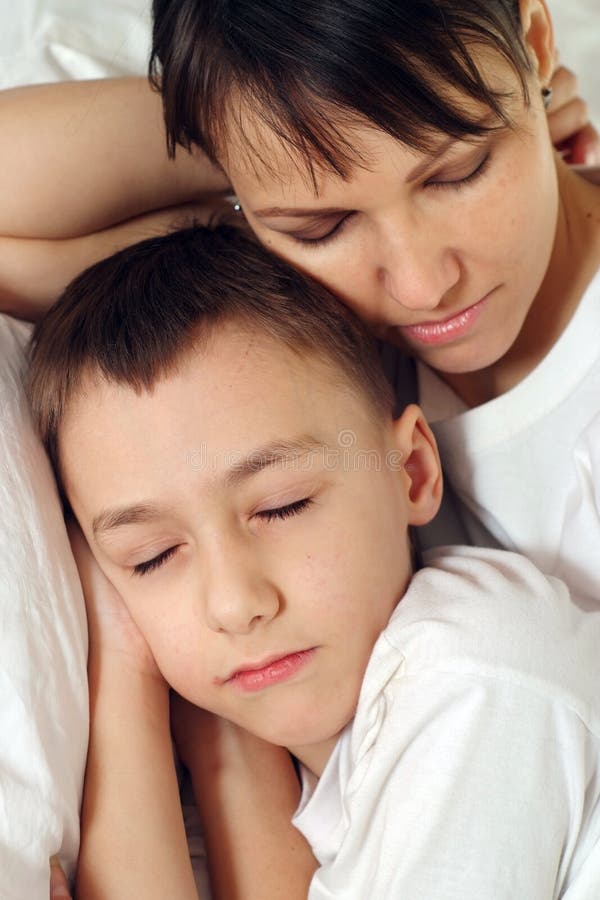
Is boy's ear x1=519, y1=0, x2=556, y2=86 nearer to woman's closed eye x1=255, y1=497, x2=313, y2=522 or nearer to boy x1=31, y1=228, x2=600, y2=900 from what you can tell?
boy x1=31, y1=228, x2=600, y2=900

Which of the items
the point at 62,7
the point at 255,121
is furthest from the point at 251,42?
the point at 62,7

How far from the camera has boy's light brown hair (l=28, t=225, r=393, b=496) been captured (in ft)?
3.34

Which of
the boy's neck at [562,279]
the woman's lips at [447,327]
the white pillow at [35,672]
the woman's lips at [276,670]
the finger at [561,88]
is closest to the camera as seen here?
the white pillow at [35,672]

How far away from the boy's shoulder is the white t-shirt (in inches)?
5.9

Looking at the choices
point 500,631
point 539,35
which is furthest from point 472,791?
point 539,35

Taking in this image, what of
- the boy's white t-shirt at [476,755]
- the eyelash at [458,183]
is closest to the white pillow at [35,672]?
the boy's white t-shirt at [476,755]

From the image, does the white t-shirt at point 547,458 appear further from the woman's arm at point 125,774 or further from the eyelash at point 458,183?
the woman's arm at point 125,774

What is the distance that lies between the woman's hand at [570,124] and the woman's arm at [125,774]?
89 centimetres

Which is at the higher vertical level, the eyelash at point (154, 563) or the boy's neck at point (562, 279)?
the boy's neck at point (562, 279)

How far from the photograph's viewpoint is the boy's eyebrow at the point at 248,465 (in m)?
0.96

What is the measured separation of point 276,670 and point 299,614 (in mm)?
59

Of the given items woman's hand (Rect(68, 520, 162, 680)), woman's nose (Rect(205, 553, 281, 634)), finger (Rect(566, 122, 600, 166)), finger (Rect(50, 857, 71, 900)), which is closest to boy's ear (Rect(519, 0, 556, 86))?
finger (Rect(566, 122, 600, 166))

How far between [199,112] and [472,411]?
0.45m

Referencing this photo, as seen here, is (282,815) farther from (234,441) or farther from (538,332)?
(538,332)
